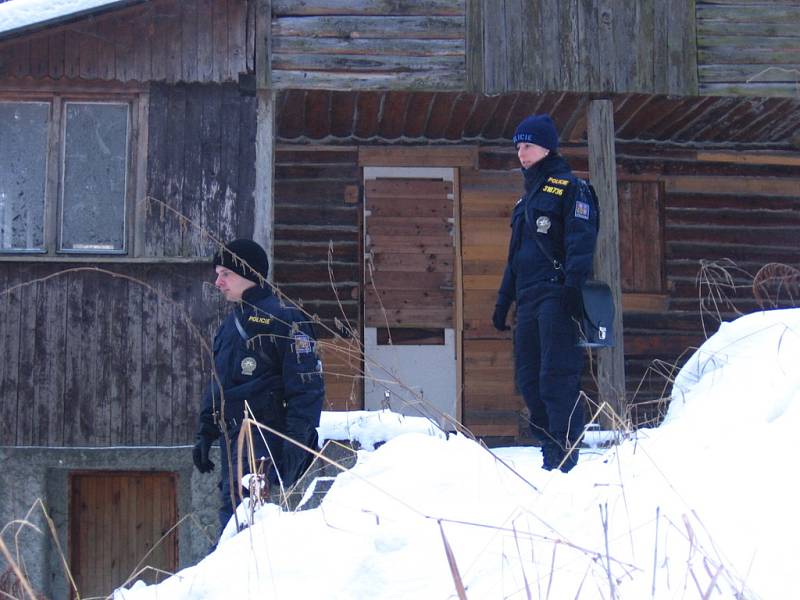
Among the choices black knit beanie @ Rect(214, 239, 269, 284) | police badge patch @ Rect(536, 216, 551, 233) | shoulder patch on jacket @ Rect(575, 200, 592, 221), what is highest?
shoulder patch on jacket @ Rect(575, 200, 592, 221)

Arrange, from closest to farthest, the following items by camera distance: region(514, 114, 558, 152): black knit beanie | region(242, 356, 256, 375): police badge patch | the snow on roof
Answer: region(242, 356, 256, 375): police badge patch < region(514, 114, 558, 152): black knit beanie < the snow on roof

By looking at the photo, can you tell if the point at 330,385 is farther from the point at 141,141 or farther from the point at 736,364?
the point at 736,364

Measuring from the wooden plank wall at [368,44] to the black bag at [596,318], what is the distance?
3227 mm

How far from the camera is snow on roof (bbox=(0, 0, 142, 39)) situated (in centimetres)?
690

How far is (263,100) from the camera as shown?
7457 millimetres

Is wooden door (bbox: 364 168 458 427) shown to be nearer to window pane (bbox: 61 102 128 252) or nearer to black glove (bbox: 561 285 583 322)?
window pane (bbox: 61 102 128 252)

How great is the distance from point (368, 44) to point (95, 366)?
327 cm

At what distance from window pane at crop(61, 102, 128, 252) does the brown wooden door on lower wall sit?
1832 mm

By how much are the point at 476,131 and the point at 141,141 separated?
338cm

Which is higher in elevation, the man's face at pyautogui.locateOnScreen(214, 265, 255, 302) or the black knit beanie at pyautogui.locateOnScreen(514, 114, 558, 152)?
the black knit beanie at pyautogui.locateOnScreen(514, 114, 558, 152)

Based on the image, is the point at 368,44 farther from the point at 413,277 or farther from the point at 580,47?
the point at 413,277

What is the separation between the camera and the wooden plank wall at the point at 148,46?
7305 mm

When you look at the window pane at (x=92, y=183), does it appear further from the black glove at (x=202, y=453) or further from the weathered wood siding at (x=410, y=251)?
the black glove at (x=202, y=453)

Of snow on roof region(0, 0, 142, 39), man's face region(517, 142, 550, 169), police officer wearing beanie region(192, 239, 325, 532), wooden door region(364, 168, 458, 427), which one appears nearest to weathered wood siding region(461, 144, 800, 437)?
wooden door region(364, 168, 458, 427)
